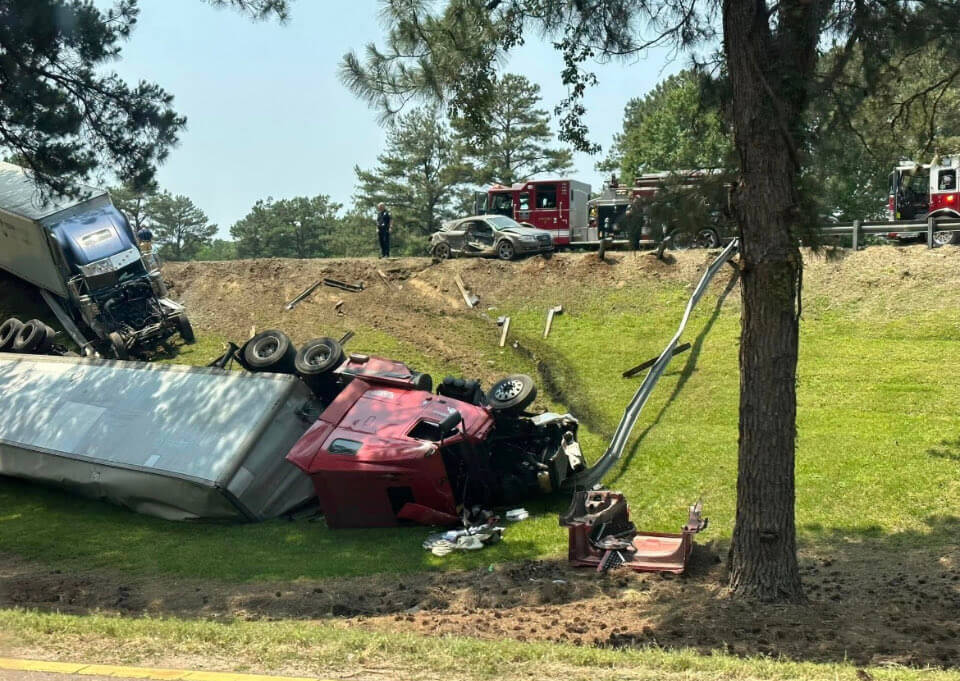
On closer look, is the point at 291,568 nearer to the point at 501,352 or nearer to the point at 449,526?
the point at 449,526

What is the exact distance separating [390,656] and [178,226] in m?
100

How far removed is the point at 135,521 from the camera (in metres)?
12.8

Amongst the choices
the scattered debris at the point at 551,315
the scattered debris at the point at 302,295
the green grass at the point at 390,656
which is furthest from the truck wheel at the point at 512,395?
the scattered debris at the point at 302,295

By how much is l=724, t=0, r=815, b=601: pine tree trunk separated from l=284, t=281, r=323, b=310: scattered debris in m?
16.4

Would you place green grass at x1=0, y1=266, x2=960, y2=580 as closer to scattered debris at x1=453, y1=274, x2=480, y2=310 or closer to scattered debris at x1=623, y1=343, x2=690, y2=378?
scattered debris at x1=623, y1=343, x2=690, y2=378

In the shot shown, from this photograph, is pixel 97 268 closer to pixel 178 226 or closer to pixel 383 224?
pixel 383 224

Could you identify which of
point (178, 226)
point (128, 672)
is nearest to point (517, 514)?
point (128, 672)

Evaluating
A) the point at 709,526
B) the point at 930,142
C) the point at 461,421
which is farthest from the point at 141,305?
the point at 930,142

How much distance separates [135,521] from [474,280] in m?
12.5

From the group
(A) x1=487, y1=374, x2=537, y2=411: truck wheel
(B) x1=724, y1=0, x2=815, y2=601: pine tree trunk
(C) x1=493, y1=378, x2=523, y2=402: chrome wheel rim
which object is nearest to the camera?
(B) x1=724, y1=0, x2=815, y2=601: pine tree trunk

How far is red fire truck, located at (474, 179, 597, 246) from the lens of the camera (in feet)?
98.5

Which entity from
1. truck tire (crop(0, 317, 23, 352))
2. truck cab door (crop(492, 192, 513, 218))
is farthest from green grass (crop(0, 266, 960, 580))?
truck cab door (crop(492, 192, 513, 218))

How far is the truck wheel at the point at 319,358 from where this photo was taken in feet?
46.3

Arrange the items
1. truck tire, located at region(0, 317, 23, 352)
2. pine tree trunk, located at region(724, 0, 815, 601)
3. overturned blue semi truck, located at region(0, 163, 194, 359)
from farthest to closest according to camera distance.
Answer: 1. overturned blue semi truck, located at region(0, 163, 194, 359)
2. truck tire, located at region(0, 317, 23, 352)
3. pine tree trunk, located at region(724, 0, 815, 601)
